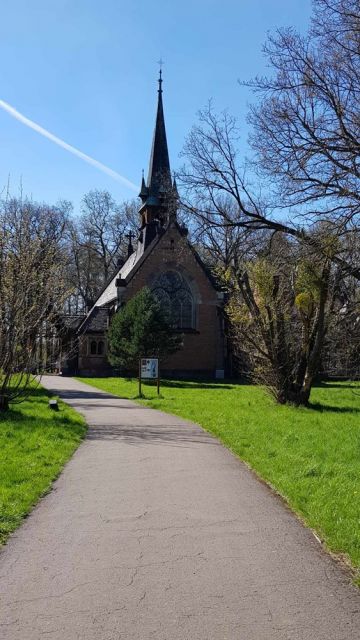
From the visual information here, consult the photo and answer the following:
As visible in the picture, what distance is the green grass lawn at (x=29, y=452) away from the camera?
689cm

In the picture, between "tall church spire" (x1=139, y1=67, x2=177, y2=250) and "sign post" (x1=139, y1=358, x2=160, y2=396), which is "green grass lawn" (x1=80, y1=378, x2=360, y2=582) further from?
"tall church spire" (x1=139, y1=67, x2=177, y2=250)

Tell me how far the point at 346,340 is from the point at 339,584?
624 inches

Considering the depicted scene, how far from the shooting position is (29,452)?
1034 cm

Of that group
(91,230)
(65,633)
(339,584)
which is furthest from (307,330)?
(91,230)

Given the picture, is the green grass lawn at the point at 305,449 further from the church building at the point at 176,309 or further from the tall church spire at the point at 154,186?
the tall church spire at the point at 154,186

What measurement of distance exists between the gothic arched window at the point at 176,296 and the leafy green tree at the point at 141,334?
7753mm

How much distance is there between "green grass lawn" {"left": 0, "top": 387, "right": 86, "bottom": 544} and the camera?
689 cm

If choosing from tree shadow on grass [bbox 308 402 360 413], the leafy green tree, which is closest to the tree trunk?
tree shadow on grass [bbox 308 402 360 413]

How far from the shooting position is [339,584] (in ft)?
15.1

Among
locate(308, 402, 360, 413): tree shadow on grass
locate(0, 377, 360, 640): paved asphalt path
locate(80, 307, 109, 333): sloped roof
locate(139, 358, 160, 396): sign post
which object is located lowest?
locate(0, 377, 360, 640): paved asphalt path

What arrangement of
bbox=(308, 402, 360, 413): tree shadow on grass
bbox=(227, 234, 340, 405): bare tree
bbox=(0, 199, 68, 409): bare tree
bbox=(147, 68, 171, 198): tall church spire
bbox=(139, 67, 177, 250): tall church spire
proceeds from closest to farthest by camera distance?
1. bbox=(0, 199, 68, 409): bare tree
2. bbox=(308, 402, 360, 413): tree shadow on grass
3. bbox=(227, 234, 340, 405): bare tree
4. bbox=(139, 67, 177, 250): tall church spire
5. bbox=(147, 68, 171, 198): tall church spire

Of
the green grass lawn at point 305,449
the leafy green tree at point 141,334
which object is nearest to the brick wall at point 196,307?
the leafy green tree at point 141,334

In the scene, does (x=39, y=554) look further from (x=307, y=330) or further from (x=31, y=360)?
(x=307, y=330)

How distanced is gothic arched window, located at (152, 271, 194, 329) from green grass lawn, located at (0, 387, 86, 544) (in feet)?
94.5
